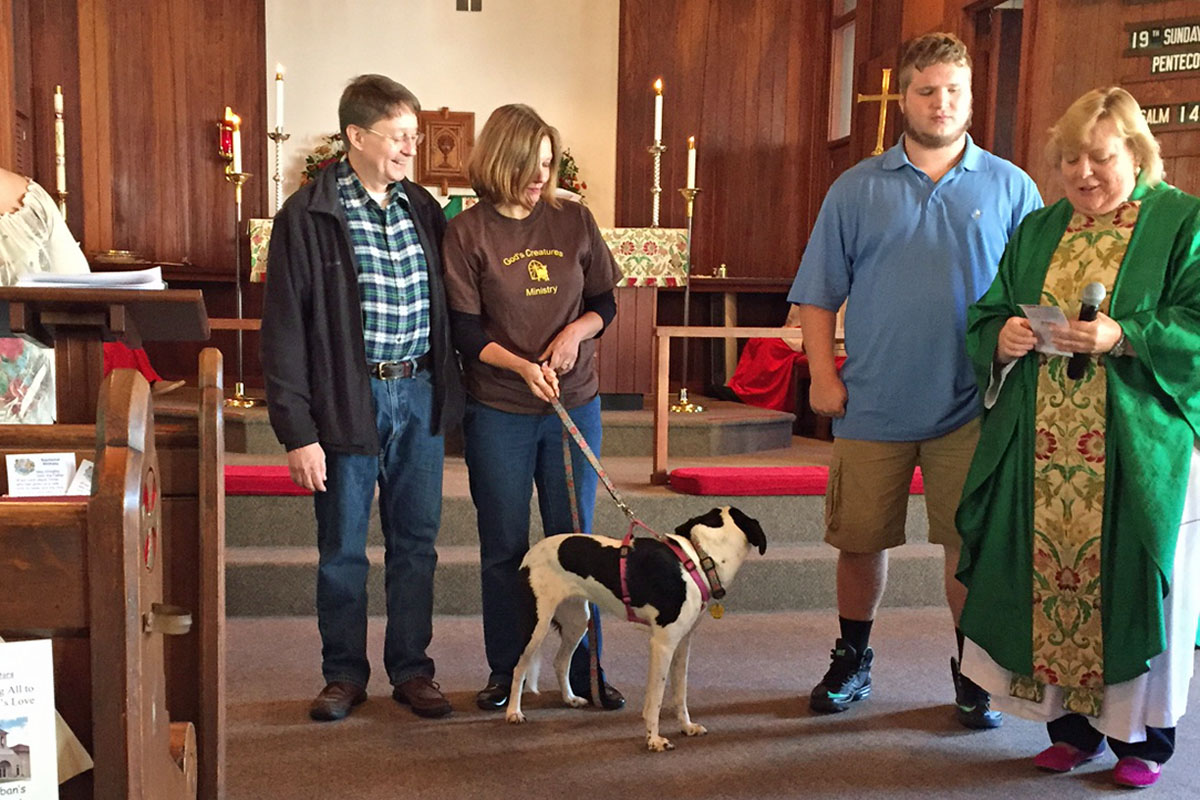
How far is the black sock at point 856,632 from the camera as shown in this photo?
2.79 m

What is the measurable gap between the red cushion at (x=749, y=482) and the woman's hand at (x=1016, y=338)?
5.87 ft

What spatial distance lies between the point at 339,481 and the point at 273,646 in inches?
38.5

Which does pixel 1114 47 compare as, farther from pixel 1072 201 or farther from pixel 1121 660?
pixel 1121 660

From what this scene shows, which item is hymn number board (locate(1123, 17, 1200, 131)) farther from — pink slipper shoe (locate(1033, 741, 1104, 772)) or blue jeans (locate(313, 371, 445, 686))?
blue jeans (locate(313, 371, 445, 686))

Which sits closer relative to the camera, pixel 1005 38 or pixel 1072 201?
pixel 1072 201

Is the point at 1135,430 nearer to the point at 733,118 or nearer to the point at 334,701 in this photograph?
the point at 334,701

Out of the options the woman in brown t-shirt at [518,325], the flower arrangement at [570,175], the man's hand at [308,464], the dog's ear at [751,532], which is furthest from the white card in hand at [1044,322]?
the flower arrangement at [570,175]

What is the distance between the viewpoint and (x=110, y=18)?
6.33 metres

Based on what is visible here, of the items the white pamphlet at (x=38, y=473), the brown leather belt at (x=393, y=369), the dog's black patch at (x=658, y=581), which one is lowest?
the dog's black patch at (x=658, y=581)

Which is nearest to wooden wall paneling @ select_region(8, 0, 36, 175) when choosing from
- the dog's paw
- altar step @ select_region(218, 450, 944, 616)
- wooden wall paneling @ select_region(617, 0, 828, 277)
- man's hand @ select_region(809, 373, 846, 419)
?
altar step @ select_region(218, 450, 944, 616)

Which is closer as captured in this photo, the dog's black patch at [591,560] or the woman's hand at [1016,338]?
the woman's hand at [1016,338]

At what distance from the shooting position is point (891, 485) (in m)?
2.63

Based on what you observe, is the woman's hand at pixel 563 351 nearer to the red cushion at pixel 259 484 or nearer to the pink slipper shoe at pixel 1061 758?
the pink slipper shoe at pixel 1061 758

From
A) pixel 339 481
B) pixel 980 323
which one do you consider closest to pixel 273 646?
pixel 339 481
